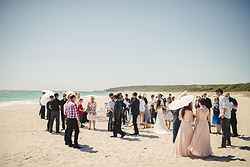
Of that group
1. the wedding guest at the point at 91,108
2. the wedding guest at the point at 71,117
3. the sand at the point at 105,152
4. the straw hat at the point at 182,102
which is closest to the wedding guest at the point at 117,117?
the sand at the point at 105,152

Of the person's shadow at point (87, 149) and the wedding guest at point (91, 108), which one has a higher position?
the wedding guest at point (91, 108)

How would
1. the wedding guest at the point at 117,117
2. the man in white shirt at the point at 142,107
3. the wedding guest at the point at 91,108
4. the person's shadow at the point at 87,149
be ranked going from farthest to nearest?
1. the man in white shirt at the point at 142,107
2. the wedding guest at the point at 91,108
3. the wedding guest at the point at 117,117
4. the person's shadow at the point at 87,149

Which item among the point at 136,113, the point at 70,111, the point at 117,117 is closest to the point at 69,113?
the point at 70,111

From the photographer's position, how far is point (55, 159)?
8.84 meters

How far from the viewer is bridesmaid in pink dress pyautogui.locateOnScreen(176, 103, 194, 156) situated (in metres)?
9.09

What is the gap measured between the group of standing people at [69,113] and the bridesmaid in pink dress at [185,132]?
3.64 m

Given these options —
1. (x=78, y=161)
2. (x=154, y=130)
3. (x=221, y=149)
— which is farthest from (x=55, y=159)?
(x=154, y=130)

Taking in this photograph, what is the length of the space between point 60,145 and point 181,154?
437cm

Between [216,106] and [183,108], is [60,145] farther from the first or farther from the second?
[216,106]

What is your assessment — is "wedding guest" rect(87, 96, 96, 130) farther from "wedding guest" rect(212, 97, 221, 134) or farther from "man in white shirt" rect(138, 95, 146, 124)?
"wedding guest" rect(212, 97, 221, 134)

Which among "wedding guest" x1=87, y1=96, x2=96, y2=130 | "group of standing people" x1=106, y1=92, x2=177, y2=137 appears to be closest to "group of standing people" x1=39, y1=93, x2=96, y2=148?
"wedding guest" x1=87, y1=96, x2=96, y2=130

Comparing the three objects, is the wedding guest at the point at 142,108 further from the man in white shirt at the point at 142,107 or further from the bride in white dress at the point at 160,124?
the bride in white dress at the point at 160,124

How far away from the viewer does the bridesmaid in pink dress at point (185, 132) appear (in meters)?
9.09

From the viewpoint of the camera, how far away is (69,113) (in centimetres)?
1043
